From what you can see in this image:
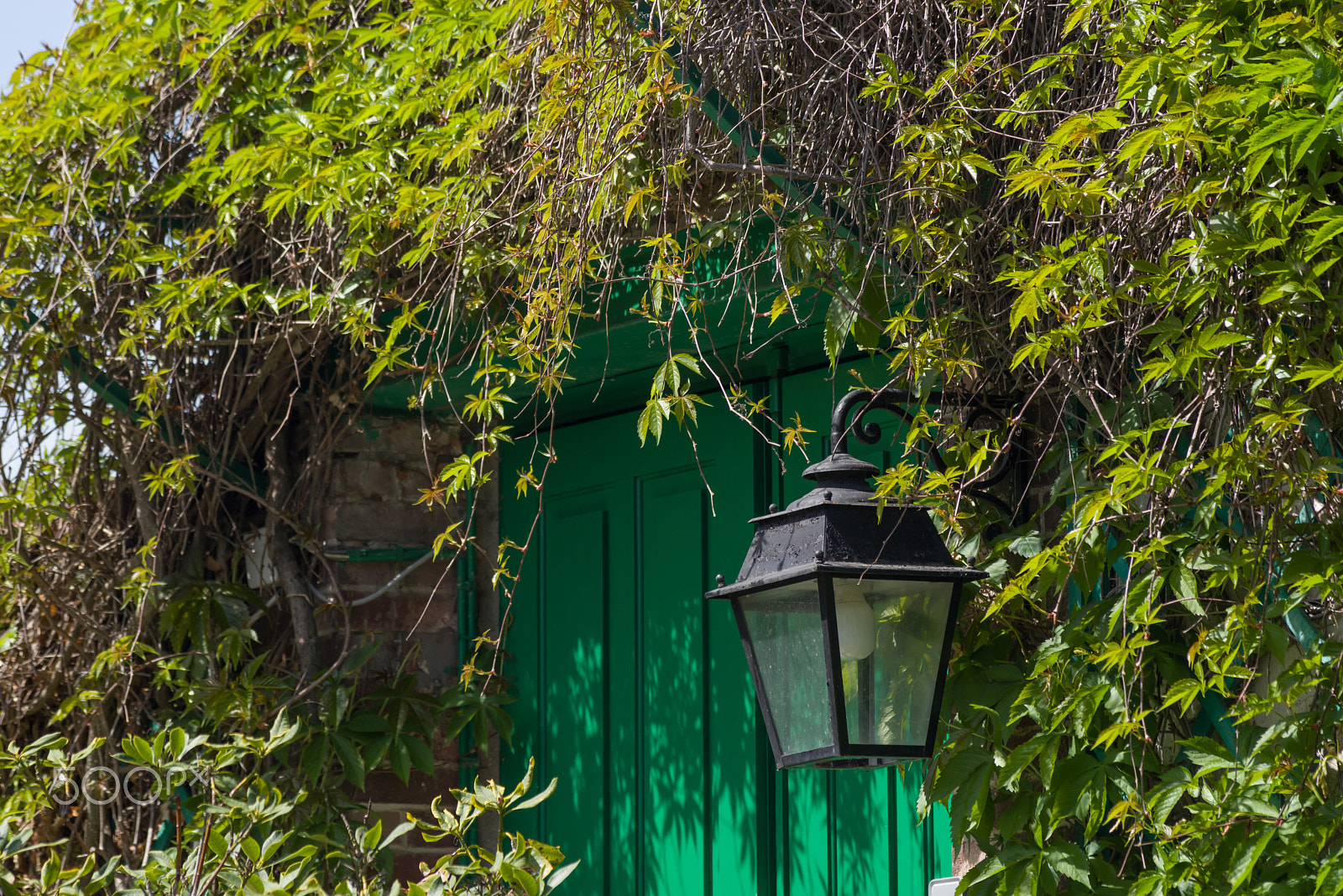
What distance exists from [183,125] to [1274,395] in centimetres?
306

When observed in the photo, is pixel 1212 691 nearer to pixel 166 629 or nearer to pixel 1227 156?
pixel 1227 156

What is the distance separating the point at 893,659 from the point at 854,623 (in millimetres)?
93

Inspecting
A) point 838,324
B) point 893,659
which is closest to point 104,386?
point 838,324

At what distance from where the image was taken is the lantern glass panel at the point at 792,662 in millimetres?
2105

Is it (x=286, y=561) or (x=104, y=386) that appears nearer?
(x=104, y=386)

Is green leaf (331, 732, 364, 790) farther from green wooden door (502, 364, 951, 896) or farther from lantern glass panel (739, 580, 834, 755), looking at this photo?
lantern glass panel (739, 580, 834, 755)

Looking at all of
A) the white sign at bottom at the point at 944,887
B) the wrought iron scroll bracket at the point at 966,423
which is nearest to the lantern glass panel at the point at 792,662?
the wrought iron scroll bracket at the point at 966,423

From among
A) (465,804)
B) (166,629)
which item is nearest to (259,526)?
(166,629)

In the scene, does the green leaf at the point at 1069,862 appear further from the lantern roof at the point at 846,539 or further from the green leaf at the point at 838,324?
the green leaf at the point at 838,324

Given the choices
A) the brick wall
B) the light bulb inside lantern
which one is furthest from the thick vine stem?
the light bulb inside lantern

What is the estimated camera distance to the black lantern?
6.86ft

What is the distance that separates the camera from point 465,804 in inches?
109

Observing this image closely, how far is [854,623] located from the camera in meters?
2.11

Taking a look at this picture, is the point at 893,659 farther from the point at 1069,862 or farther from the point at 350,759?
the point at 350,759
